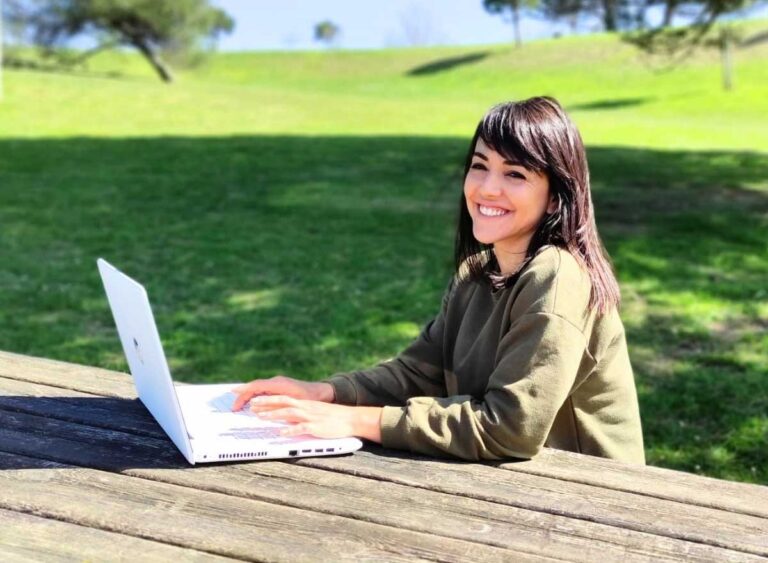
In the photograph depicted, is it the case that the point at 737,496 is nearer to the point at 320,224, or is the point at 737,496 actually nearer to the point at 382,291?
the point at 382,291

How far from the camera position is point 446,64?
54500mm

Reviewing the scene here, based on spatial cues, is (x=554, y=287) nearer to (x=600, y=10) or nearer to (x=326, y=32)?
(x=600, y=10)

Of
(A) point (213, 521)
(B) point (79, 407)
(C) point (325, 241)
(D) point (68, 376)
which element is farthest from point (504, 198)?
(C) point (325, 241)

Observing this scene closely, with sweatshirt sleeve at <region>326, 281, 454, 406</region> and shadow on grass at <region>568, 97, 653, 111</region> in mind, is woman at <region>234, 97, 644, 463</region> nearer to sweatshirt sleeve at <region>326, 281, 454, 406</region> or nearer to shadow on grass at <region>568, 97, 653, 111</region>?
sweatshirt sleeve at <region>326, 281, 454, 406</region>

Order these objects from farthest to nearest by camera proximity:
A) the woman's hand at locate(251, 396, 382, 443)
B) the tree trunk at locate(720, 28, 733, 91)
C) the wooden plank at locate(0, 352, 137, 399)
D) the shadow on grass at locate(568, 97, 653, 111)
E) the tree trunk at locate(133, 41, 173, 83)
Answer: the tree trunk at locate(133, 41, 173, 83) < the shadow on grass at locate(568, 97, 653, 111) < the tree trunk at locate(720, 28, 733, 91) < the wooden plank at locate(0, 352, 137, 399) < the woman's hand at locate(251, 396, 382, 443)

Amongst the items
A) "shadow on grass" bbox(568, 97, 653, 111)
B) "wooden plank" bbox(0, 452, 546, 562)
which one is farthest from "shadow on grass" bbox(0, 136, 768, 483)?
"shadow on grass" bbox(568, 97, 653, 111)

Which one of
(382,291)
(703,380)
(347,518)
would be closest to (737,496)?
(347,518)

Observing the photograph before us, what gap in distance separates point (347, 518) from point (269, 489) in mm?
202

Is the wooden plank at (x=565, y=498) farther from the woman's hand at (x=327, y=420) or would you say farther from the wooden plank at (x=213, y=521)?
the wooden plank at (x=213, y=521)

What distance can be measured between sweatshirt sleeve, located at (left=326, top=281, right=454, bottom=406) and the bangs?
0.49 m

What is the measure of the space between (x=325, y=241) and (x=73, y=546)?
294 inches

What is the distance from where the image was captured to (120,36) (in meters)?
40.5

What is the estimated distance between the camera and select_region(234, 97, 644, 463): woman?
2107mm

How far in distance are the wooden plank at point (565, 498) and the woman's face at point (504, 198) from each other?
580mm
